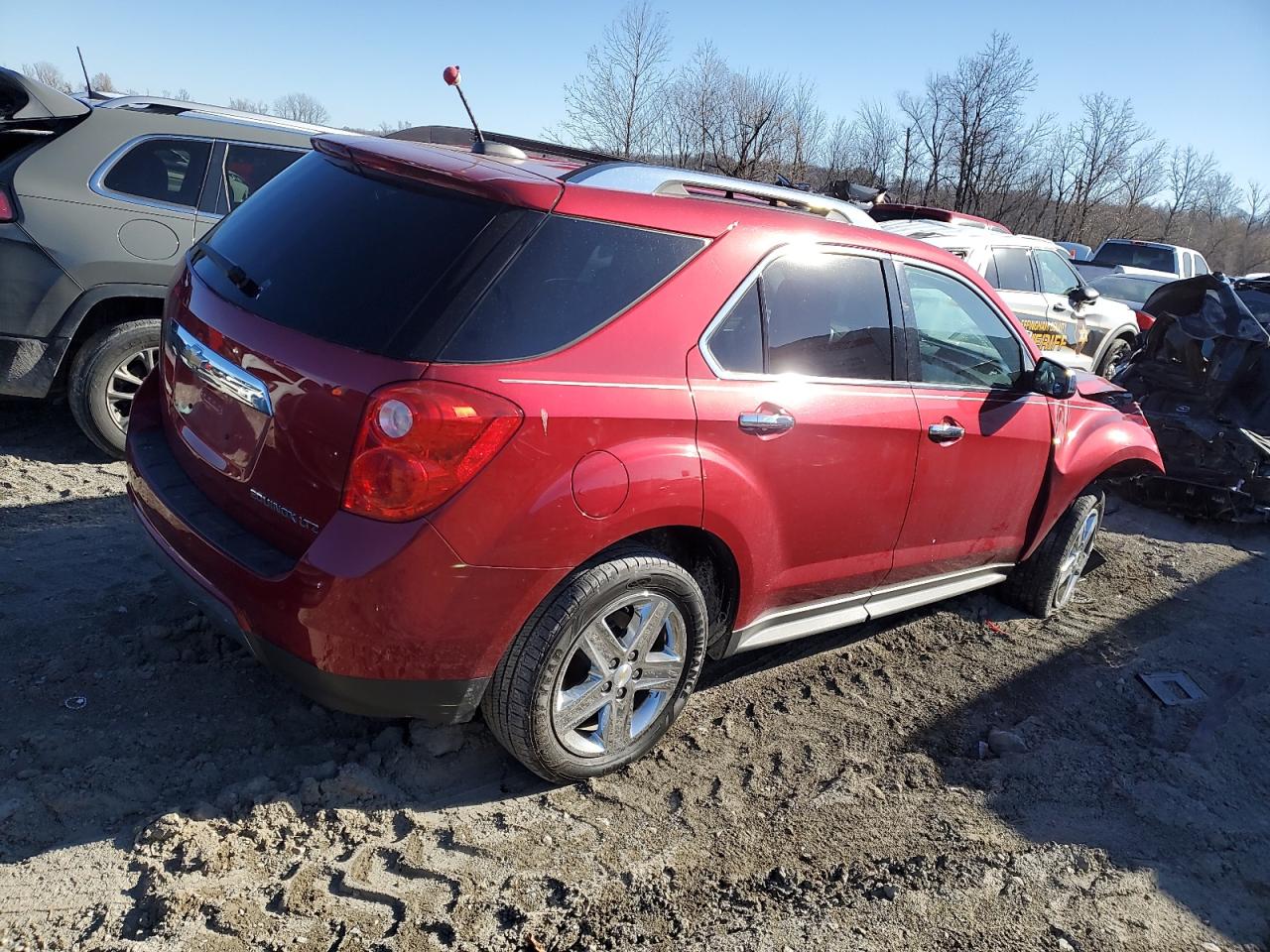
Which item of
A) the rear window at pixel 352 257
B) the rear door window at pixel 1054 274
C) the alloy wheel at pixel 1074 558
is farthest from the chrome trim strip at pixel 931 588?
the rear door window at pixel 1054 274

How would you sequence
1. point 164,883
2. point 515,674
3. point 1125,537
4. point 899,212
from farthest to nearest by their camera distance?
1. point 899,212
2. point 1125,537
3. point 515,674
4. point 164,883

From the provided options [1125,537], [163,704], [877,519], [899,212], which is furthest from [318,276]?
[899,212]

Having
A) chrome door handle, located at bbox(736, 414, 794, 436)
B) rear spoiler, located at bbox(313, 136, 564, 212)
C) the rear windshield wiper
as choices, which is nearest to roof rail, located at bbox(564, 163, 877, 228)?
rear spoiler, located at bbox(313, 136, 564, 212)

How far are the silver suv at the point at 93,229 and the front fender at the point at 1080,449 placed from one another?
15.4 feet

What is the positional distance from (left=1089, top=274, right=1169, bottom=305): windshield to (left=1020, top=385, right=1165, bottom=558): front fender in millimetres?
10785

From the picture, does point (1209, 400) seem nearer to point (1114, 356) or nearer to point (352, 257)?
point (1114, 356)

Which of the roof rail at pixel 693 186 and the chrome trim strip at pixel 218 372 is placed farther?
the roof rail at pixel 693 186

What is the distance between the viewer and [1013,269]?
8914mm

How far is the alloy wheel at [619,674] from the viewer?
9.23 ft

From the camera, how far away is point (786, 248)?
125 inches

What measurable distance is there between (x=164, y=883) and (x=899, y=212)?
10607 millimetres

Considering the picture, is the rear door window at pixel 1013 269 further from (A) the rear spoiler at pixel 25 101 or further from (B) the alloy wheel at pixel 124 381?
(A) the rear spoiler at pixel 25 101

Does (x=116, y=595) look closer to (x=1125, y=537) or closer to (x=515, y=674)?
(x=515, y=674)

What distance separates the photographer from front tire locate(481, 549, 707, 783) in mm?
2668
